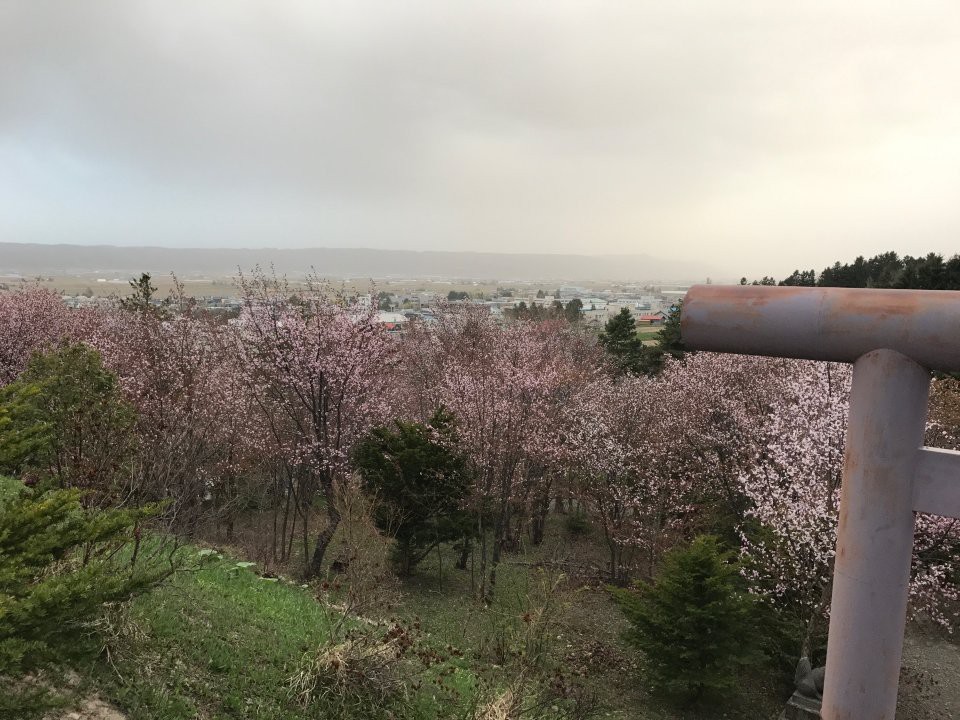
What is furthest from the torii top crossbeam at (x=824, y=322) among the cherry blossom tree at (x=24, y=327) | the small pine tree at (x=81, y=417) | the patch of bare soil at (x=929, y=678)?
the cherry blossom tree at (x=24, y=327)

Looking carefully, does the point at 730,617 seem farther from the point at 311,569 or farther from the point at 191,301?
the point at 191,301

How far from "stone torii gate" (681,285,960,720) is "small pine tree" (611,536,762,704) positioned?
9.88 meters

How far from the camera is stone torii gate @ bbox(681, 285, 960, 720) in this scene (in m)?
1.82

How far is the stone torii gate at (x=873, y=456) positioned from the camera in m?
1.82

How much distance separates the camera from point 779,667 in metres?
12.5

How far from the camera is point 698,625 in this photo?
11.1 meters

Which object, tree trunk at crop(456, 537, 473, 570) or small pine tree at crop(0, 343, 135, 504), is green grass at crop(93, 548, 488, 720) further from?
tree trunk at crop(456, 537, 473, 570)

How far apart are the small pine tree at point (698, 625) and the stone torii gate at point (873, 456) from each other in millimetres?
9879

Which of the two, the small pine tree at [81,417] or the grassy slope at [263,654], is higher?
the small pine tree at [81,417]

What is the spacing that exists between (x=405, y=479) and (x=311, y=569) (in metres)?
3.39

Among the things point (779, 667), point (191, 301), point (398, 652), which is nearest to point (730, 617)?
point (779, 667)

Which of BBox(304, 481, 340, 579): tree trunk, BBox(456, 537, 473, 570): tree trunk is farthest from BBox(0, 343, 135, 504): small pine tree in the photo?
BBox(456, 537, 473, 570): tree trunk

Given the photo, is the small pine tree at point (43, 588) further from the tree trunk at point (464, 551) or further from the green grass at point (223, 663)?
the tree trunk at point (464, 551)

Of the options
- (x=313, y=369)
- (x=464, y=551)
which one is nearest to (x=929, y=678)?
(x=464, y=551)
